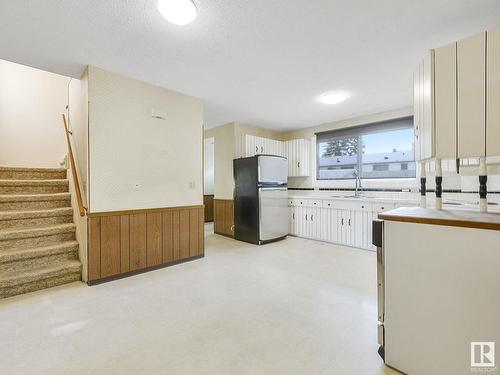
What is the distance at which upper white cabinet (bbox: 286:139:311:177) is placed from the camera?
519 cm

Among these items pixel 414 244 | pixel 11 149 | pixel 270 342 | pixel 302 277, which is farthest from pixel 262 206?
pixel 11 149

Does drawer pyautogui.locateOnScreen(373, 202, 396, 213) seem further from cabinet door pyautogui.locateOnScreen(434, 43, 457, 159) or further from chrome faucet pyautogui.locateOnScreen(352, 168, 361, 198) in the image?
cabinet door pyautogui.locateOnScreen(434, 43, 457, 159)

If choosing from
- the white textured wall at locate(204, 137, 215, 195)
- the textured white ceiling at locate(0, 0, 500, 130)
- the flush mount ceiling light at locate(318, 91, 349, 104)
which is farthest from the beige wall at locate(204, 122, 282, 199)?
the flush mount ceiling light at locate(318, 91, 349, 104)

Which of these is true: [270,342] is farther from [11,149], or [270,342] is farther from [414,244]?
[11,149]

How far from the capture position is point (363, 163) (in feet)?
14.9

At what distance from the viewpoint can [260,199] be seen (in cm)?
430

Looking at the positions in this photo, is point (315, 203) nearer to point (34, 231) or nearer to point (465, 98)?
point (465, 98)

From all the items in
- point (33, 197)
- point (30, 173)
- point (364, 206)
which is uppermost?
point (30, 173)

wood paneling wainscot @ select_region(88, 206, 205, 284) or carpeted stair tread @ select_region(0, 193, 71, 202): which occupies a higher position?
carpeted stair tread @ select_region(0, 193, 71, 202)

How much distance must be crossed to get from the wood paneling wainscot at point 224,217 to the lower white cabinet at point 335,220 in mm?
1256

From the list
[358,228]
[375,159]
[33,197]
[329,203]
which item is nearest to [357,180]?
[375,159]

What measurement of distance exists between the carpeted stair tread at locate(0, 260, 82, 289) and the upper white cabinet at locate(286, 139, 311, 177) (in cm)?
413

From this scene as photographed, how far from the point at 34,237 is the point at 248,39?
323cm

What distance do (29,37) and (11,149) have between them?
9.98 ft
